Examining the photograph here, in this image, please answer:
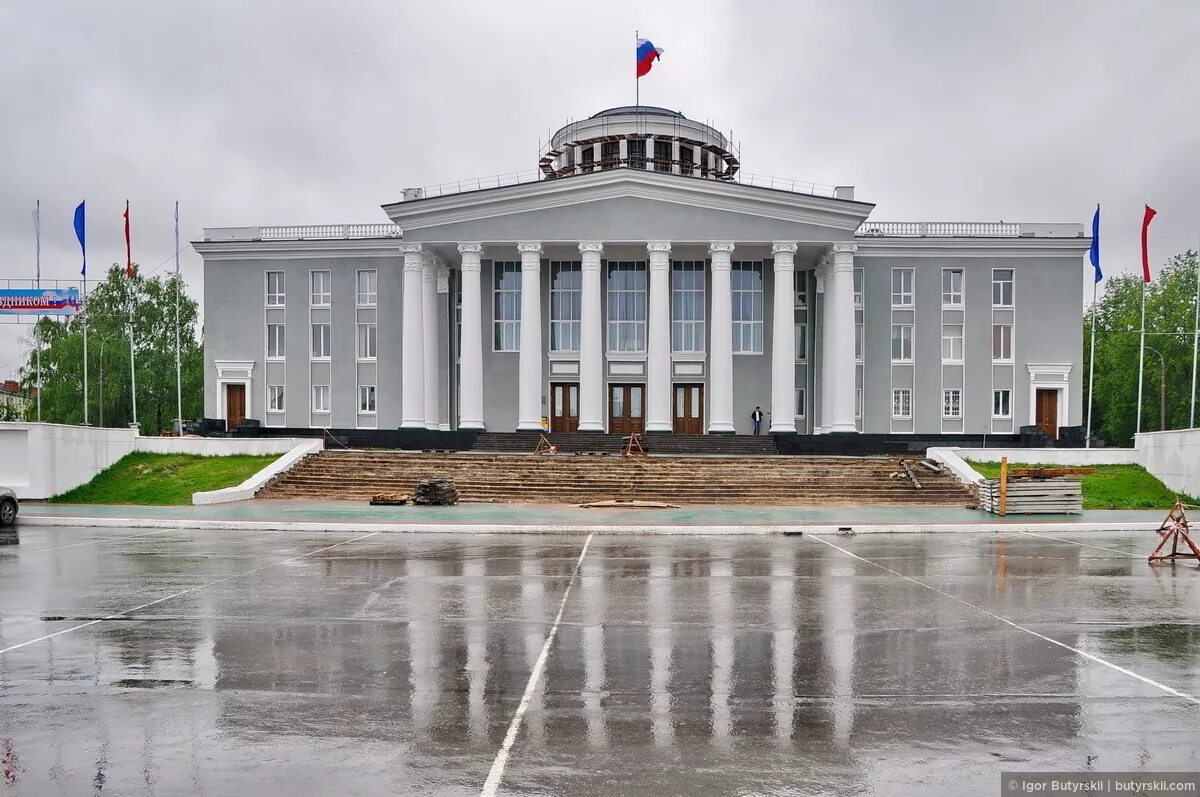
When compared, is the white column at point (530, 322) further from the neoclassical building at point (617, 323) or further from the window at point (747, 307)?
the window at point (747, 307)

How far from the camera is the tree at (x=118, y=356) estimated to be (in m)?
68.2

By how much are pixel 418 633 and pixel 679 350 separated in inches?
1517

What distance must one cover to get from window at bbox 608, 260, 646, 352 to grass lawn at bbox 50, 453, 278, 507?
65.4ft

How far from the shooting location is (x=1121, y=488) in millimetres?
31203

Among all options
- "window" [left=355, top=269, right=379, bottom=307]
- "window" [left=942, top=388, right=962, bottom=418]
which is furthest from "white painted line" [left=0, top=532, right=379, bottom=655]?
"window" [left=942, top=388, right=962, bottom=418]

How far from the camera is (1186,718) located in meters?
6.69

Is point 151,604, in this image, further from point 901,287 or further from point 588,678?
point 901,287

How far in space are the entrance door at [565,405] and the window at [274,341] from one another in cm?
1593

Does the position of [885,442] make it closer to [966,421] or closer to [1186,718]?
[966,421]

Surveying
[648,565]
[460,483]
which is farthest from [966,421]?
[648,565]

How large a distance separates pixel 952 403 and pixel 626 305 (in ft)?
62.1

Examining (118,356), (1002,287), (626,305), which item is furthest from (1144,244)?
(118,356)

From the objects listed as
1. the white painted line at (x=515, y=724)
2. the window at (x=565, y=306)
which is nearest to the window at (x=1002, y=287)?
the window at (x=565, y=306)

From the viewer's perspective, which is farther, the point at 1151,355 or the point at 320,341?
the point at 1151,355
